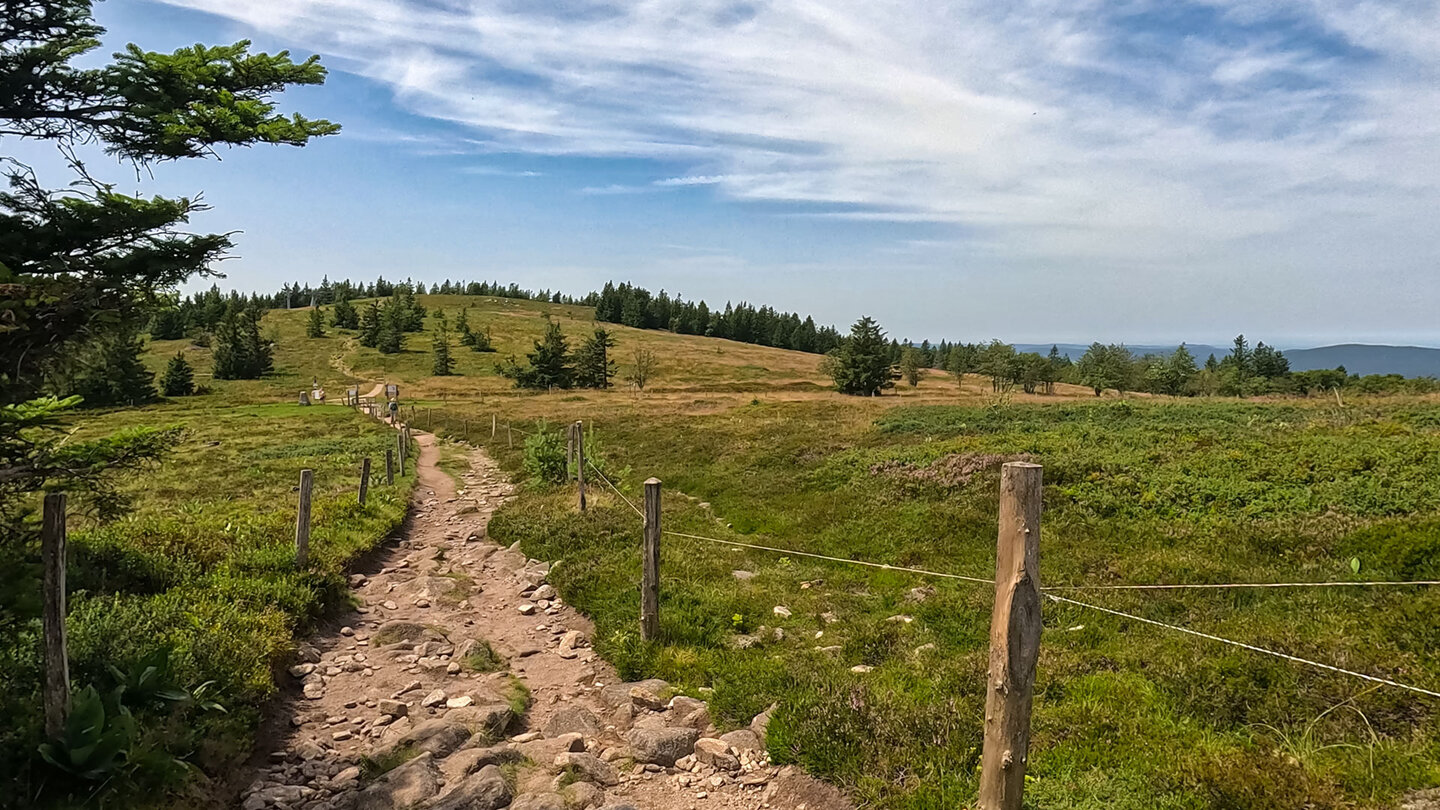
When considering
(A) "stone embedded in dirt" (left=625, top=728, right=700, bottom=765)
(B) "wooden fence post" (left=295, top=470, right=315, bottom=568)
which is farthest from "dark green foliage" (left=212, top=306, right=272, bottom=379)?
(A) "stone embedded in dirt" (left=625, top=728, right=700, bottom=765)

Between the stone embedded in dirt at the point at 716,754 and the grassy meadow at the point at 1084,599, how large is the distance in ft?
1.49

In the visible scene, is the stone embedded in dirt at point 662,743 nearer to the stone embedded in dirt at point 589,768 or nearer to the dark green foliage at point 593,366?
the stone embedded in dirt at point 589,768

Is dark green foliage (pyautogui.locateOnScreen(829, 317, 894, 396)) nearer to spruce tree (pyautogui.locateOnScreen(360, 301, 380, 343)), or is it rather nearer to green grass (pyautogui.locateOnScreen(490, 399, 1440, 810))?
green grass (pyautogui.locateOnScreen(490, 399, 1440, 810))

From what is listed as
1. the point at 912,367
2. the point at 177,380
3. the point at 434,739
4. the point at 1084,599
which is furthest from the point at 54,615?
the point at 912,367

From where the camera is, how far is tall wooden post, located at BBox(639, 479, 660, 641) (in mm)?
9797

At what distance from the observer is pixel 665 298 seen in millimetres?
193250

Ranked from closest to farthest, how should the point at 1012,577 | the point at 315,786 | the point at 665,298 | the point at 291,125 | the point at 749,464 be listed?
1. the point at 1012,577
2. the point at 315,786
3. the point at 291,125
4. the point at 749,464
5. the point at 665,298

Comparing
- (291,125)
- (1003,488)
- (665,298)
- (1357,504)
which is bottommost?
(1357,504)

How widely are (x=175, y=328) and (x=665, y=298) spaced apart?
356 feet

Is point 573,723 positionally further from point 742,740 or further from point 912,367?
point 912,367

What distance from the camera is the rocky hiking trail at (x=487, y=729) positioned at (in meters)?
6.51

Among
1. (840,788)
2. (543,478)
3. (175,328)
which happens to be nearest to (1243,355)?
(543,478)

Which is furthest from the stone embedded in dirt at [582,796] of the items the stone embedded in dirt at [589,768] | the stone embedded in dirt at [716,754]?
the stone embedded in dirt at [716,754]

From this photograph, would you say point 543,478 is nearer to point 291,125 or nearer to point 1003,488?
point 291,125
